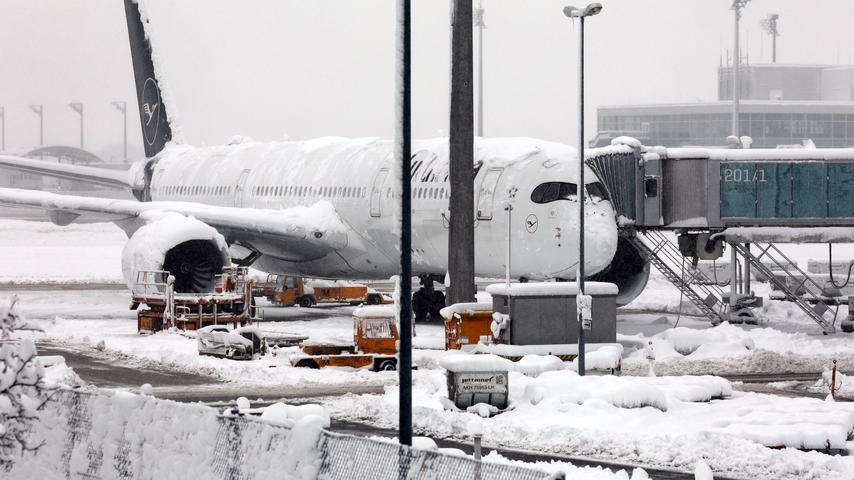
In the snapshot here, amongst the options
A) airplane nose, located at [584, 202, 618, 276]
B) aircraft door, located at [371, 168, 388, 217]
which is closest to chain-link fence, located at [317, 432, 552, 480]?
airplane nose, located at [584, 202, 618, 276]

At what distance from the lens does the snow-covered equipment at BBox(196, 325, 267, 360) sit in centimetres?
2748

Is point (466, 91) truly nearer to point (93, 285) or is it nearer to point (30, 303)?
point (30, 303)

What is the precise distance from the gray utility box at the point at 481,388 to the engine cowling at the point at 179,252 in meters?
13.7

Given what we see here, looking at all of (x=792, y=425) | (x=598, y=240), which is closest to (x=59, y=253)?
(x=598, y=240)

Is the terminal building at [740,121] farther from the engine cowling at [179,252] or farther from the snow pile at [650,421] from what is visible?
the snow pile at [650,421]

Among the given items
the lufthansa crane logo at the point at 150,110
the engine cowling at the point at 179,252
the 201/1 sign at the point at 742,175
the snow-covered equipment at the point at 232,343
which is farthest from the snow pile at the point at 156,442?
the lufthansa crane logo at the point at 150,110

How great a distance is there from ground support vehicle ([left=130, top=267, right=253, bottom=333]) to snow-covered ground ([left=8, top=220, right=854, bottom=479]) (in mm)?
684

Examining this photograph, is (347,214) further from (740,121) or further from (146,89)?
(740,121)

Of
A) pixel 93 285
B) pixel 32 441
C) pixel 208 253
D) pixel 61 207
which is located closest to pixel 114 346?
pixel 208 253

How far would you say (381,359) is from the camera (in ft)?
86.7

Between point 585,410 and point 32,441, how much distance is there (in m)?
8.26

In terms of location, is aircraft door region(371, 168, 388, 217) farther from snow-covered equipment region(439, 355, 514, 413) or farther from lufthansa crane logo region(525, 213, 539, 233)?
snow-covered equipment region(439, 355, 514, 413)

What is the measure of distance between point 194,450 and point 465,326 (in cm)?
1558

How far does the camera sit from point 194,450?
1315 centimetres
